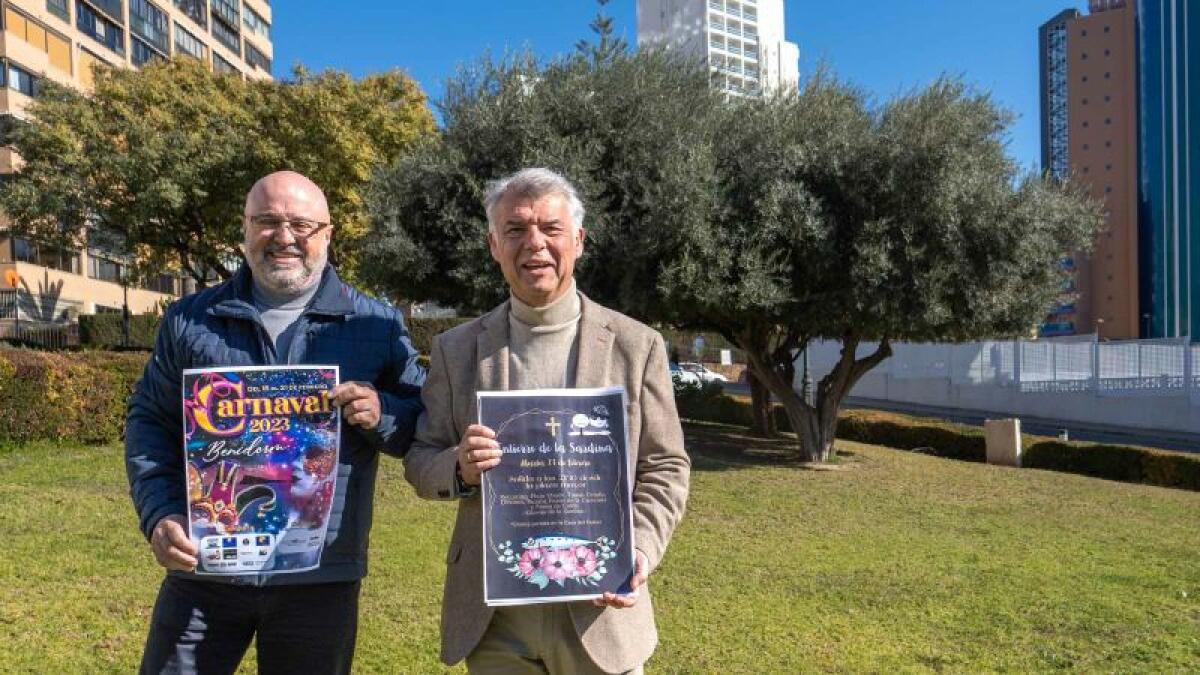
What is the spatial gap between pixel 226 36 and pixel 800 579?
Answer: 61212mm

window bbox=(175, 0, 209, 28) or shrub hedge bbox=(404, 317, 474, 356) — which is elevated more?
window bbox=(175, 0, 209, 28)

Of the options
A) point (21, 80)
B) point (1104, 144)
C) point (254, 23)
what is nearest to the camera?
point (21, 80)

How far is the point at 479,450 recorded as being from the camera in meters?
2.14

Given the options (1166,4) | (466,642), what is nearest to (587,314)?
(466,642)

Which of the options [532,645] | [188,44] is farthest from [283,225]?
[188,44]

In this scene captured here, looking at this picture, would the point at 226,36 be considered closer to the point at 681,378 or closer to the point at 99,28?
the point at 99,28

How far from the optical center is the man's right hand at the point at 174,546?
228 centimetres

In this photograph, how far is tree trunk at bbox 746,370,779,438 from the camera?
1884 centimetres

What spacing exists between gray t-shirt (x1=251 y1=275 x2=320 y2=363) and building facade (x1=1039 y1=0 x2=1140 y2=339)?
80816mm

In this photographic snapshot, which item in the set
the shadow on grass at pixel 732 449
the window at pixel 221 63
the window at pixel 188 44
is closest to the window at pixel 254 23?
the window at pixel 221 63

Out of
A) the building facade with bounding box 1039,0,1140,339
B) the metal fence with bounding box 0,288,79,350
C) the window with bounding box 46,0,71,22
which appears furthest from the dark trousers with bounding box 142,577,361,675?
the building facade with bounding box 1039,0,1140,339

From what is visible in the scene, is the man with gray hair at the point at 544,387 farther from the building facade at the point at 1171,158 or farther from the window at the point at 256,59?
the building facade at the point at 1171,158

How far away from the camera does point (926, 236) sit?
12523 millimetres

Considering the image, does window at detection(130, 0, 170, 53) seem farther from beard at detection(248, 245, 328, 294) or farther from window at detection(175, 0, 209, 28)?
beard at detection(248, 245, 328, 294)
